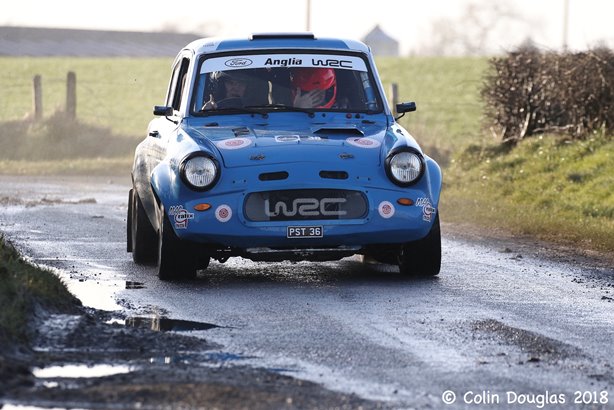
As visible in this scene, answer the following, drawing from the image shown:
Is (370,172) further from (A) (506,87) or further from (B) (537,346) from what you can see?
(A) (506,87)

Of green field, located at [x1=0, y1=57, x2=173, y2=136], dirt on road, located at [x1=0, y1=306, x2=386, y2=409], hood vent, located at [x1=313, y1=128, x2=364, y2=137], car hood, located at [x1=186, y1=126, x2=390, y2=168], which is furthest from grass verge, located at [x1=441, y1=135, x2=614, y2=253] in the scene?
green field, located at [x1=0, y1=57, x2=173, y2=136]

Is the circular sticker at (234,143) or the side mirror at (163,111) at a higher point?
the side mirror at (163,111)

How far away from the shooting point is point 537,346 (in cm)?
752

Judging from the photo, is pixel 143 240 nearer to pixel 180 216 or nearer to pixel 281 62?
pixel 180 216

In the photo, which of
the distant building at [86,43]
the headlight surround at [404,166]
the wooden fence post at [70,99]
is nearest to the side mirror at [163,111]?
the headlight surround at [404,166]

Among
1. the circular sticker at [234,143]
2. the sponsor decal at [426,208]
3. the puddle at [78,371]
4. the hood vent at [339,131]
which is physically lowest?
the puddle at [78,371]

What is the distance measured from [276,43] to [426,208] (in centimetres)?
224

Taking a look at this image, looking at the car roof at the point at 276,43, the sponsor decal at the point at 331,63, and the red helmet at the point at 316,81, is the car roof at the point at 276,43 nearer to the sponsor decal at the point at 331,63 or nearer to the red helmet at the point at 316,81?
the sponsor decal at the point at 331,63

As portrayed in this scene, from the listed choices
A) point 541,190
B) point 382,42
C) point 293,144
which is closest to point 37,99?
point 541,190

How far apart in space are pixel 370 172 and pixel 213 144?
113 cm

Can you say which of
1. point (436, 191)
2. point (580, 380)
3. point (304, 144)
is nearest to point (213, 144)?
point (304, 144)

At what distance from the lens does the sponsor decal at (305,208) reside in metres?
9.98

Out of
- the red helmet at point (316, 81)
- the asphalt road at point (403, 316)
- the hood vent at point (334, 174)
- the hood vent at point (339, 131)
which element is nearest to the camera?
the asphalt road at point (403, 316)

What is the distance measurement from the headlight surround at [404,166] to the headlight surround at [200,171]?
1220 mm
